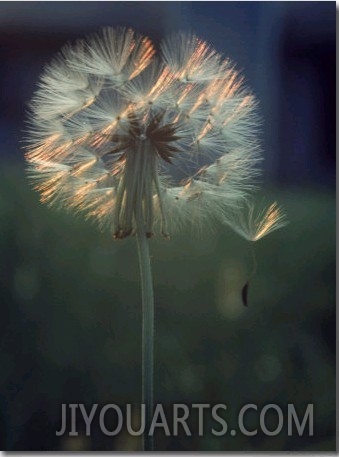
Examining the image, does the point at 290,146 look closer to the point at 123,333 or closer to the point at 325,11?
the point at 325,11

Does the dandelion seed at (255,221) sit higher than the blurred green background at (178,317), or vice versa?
the dandelion seed at (255,221)

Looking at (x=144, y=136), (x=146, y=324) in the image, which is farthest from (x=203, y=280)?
(x=144, y=136)

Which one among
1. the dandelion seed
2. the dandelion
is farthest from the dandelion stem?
the dandelion seed

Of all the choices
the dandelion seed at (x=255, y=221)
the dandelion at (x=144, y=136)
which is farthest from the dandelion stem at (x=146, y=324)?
the dandelion seed at (x=255, y=221)

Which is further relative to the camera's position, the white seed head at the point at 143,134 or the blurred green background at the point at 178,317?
the blurred green background at the point at 178,317

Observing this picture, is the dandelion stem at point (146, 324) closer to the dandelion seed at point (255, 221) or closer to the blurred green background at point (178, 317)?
the blurred green background at point (178, 317)

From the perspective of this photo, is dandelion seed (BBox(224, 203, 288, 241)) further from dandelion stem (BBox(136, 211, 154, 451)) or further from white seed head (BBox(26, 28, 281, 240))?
dandelion stem (BBox(136, 211, 154, 451))

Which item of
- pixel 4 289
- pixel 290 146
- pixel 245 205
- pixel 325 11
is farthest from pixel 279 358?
pixel 325 11
